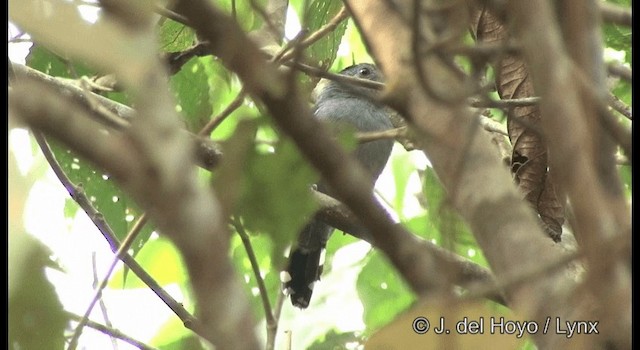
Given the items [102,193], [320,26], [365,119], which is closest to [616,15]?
[320,26]

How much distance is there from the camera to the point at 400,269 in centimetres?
85

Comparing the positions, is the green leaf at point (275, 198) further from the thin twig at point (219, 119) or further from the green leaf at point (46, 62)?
the green leaf at point (46, 62)

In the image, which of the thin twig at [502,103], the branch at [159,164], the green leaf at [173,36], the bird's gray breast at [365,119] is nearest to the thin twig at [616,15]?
the thin twig at [502,103]

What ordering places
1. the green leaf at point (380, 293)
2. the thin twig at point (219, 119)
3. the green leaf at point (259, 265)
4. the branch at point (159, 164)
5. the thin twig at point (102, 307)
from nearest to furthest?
the branch at point (159, 164), the thin twig at point (219, 119), the thin twig at point (102, 307), the green leaf at point (259, 265), the green leaf at point (380, 293)

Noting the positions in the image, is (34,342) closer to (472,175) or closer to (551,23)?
(472,175)

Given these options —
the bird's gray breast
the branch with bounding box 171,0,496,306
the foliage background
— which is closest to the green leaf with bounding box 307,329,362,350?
the foliage background

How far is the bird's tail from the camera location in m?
3.97

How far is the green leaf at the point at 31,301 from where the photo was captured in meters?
0.89

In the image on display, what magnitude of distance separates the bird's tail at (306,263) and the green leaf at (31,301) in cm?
283

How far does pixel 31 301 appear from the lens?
37.5 inches

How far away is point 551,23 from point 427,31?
1.25ft

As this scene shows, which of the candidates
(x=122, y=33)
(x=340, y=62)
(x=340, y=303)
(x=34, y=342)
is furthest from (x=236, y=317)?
(x=340, y=62)

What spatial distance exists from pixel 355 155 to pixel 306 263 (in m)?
0.55

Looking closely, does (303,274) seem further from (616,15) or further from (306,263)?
(616,15)
